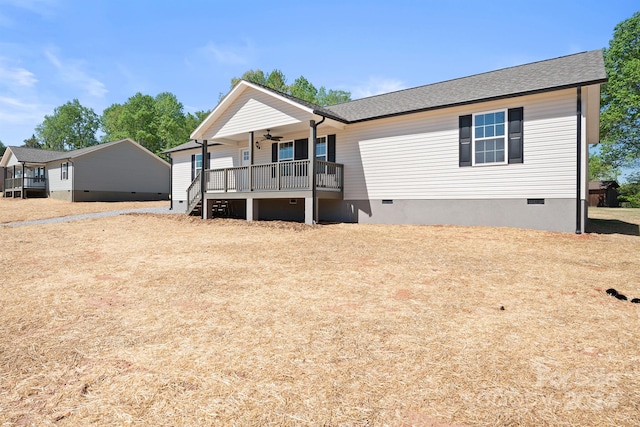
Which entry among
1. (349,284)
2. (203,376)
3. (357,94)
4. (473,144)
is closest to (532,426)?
(203,376)

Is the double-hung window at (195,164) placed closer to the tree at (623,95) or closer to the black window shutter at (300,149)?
the black window shutter at (300,149)

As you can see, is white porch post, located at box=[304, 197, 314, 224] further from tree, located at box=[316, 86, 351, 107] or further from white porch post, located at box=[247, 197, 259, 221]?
tree, located at box=[316, 86, 351, 107]

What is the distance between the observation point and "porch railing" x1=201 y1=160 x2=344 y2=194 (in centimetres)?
1395

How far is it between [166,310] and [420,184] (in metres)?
10.8

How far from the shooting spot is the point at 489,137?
38.2ft

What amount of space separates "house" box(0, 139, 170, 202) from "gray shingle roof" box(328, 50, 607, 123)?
85.6 feet

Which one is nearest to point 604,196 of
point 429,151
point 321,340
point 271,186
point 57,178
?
point 429,151

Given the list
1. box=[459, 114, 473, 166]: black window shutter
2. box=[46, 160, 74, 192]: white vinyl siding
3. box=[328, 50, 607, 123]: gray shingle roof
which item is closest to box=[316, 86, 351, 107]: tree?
box=[46, 160, 74, 192]: white vinyl siding

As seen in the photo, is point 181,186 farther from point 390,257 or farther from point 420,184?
point 390,257

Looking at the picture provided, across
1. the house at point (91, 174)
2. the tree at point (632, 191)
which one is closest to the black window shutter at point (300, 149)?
the house at point (91, 174)

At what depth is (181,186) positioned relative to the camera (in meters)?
22.0

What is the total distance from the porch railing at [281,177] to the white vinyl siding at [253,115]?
1.88 meters

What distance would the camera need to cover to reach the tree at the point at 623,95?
30953 mm

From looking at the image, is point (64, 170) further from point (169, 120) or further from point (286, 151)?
point (286, 151)
